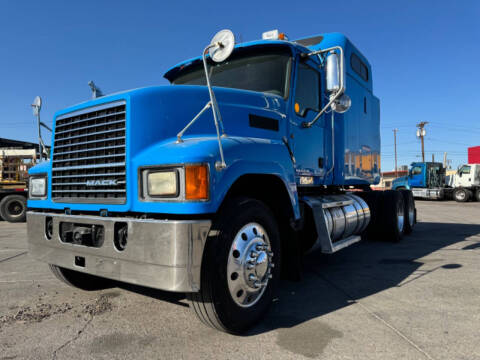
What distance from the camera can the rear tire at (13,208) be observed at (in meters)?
11.7

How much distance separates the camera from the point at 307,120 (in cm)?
425

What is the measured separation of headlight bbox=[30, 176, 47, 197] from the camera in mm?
3334

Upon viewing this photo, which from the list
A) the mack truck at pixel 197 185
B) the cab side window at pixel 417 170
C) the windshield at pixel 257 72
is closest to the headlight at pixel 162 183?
the mack truck at pixel 197 185

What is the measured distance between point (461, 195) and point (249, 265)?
84.3 feet

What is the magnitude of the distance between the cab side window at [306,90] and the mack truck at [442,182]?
A: 2119 centimetres

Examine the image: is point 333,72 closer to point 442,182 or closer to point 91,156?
point 91,156

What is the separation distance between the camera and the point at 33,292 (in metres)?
3.75

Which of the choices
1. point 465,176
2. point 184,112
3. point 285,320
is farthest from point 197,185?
point 465,176

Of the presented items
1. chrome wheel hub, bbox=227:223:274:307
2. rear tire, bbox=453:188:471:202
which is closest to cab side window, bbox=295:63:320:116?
chrome wheel hub, bbox=227:223:274:307

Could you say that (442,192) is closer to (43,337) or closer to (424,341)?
(424,341)

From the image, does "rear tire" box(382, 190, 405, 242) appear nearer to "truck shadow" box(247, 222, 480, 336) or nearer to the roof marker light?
"truck shadow" box(247, 222, 480, 336)

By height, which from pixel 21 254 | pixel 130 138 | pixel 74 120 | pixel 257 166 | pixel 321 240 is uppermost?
pixel 74 120

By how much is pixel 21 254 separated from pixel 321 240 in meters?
5.10

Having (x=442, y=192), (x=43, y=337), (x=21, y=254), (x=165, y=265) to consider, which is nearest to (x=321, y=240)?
(x=165, y=265)
